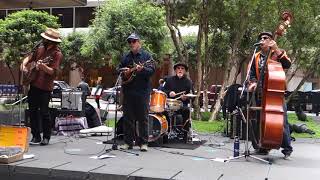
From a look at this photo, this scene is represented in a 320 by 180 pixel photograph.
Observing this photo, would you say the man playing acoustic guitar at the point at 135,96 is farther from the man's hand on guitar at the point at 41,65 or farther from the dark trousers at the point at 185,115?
the dark trousers at the point at 185,115

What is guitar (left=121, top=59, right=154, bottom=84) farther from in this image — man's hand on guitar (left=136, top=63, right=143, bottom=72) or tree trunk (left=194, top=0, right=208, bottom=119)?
tree trunk (left=194, top=0, right=208, bottom=119)

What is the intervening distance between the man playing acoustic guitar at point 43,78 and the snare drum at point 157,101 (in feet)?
5.95

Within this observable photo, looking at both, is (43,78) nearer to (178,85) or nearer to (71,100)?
(178,85)

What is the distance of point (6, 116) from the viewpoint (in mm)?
11641

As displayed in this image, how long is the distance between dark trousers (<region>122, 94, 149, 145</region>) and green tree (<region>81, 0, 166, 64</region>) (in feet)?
57.4

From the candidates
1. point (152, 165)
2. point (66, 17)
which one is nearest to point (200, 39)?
point (152, 165)

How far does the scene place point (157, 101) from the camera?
9.30 metres

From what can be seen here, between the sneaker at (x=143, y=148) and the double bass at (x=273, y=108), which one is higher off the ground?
the double bass at (x=273, y=108)

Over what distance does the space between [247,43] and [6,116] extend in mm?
11210

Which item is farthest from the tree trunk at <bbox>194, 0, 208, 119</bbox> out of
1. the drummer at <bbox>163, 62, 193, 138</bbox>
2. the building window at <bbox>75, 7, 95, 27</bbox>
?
the building window at <bbox>75, 7, 95, 27</bbox>

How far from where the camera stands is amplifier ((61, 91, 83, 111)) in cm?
1201

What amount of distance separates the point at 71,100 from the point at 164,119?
338 cm

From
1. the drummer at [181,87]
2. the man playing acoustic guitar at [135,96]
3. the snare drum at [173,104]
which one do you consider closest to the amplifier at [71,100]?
the drummer at [181,87]

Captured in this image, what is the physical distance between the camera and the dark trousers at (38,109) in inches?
350
